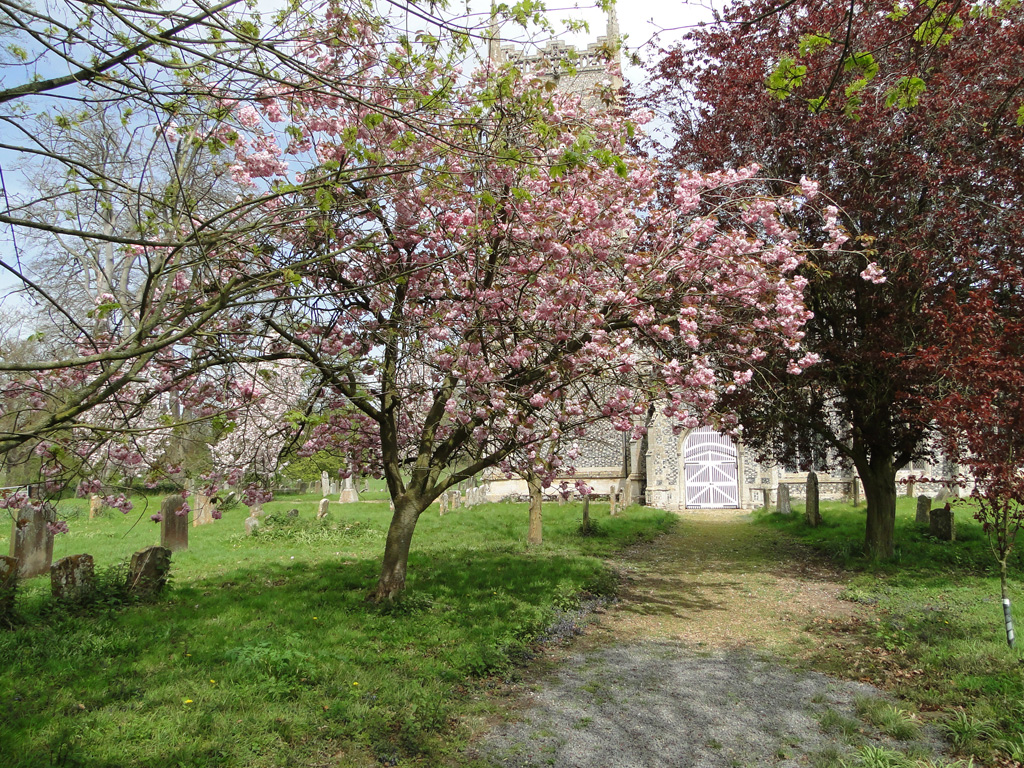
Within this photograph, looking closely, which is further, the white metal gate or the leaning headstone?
the white metal gate

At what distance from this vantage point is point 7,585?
7.06 meters

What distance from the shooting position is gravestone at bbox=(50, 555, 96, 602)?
7.70 meters

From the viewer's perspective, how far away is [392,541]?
8.46 metres

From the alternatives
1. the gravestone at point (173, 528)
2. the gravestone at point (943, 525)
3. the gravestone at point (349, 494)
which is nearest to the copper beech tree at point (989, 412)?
the gravestone at point (943, 525)

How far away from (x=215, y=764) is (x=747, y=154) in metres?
11.4

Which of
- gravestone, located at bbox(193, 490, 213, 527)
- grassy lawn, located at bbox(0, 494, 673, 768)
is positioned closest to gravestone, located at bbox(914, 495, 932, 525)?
grassy lawn, located at bbox(0, 494, 673, 768)

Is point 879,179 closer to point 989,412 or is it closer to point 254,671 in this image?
point 989,412

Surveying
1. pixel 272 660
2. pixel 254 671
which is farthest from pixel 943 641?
pixel 254 671

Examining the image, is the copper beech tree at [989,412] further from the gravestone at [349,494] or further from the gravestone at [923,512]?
the gravestone at [349,494]

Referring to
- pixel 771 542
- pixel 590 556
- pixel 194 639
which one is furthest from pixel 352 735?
pixel 771 542

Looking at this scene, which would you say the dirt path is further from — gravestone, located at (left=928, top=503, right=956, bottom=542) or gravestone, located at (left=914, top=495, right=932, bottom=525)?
gravestone, located at (left=914, top=495, right=932, bottom=525)

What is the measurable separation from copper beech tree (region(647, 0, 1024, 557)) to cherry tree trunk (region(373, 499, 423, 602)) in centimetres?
531

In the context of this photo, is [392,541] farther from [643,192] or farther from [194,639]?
[643,192]

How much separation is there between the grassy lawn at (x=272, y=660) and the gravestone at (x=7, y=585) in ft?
0.52
